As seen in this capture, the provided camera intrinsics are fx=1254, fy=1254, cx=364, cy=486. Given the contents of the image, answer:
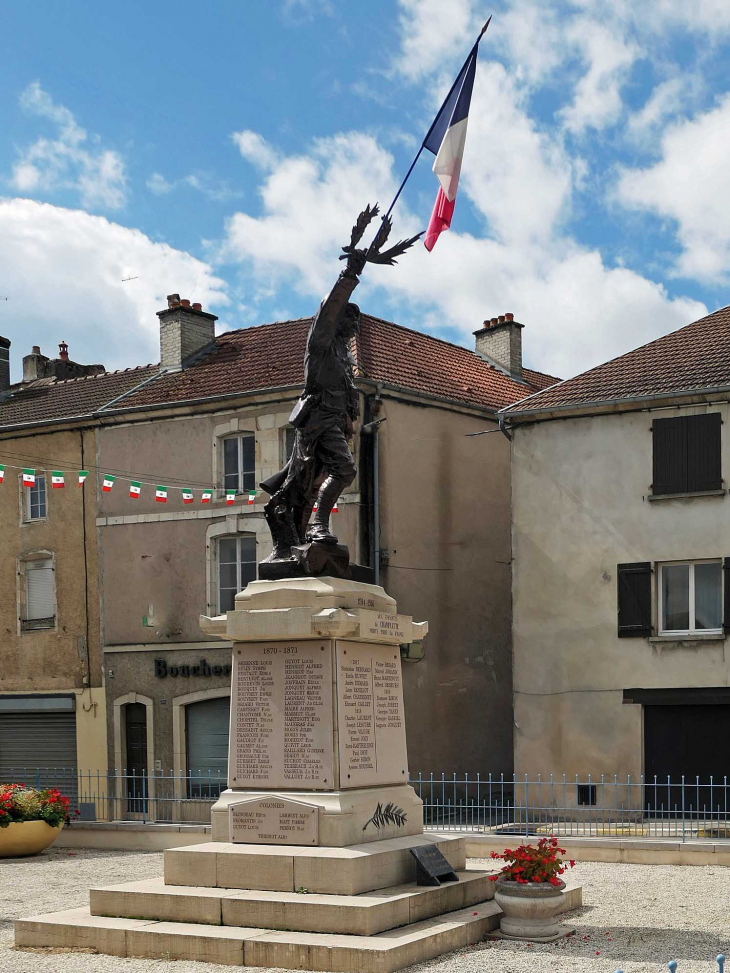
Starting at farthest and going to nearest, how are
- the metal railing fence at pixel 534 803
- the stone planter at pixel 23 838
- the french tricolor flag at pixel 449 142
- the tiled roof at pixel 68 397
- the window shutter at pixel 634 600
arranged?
the tiled roof at pixel 68 397 < the window shutter at pixel 634 600 < the metal railing fence at pixel 534 803 < the stone planter at pixel 23 838 < the french tricolor flag at pixel 449 142

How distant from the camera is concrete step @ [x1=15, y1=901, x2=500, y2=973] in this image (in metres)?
A: 8.51

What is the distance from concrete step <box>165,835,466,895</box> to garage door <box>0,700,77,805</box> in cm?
1704

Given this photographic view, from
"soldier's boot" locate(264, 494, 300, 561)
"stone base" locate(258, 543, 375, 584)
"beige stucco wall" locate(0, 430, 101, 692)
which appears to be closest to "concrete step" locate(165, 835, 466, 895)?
"stone base" locate(258, 543, 375, 584)

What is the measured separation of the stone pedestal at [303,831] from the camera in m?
9.09

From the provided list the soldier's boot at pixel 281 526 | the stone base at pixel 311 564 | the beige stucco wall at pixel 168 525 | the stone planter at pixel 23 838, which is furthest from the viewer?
the beige stucco wall at pixel 168 525

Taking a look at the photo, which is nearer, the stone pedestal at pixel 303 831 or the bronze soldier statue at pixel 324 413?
the stone pedestal at pixel 303 831

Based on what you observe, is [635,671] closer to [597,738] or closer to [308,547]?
[597,738]

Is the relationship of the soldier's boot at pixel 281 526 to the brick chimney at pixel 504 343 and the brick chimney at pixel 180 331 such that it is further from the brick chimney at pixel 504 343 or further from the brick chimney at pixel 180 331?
the brick chimney at pixel 504 343

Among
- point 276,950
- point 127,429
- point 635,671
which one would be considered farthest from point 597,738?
point 276,950

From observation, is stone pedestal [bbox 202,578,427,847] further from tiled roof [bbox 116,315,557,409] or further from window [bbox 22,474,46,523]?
window [bbox 22,474,46,523]

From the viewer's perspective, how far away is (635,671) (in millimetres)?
21375

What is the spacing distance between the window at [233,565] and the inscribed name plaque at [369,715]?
13.8m

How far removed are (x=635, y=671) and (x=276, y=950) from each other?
1369 cm

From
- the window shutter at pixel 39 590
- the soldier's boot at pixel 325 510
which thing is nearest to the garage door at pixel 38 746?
the window shutter at pixel 39 590
